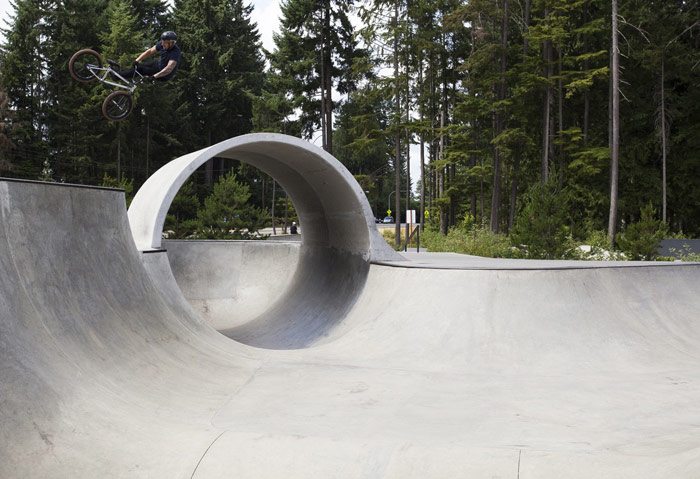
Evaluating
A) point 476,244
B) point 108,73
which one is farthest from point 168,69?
point 476,244

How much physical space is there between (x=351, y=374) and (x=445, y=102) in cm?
3103

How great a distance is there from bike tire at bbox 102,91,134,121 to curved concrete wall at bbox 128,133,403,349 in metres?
1.25

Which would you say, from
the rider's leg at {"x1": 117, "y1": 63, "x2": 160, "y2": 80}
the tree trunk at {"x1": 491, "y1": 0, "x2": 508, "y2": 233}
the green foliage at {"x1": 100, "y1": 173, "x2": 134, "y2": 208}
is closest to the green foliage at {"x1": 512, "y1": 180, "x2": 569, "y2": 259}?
the tree trunk at {"x1": 491, "y1": 0, "x2": 508, "y2": 233}

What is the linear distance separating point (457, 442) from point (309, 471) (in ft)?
4.59

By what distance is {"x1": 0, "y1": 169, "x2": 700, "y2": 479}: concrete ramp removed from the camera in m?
4.88

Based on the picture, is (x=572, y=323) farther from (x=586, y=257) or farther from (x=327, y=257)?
(x=586, y=257)

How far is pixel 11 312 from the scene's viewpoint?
17.6 ft

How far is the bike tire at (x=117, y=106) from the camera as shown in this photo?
1062cm

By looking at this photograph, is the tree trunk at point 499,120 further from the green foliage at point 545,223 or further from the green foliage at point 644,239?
the green foliage at point 545,223

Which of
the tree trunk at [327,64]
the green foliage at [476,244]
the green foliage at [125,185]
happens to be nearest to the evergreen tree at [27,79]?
the green foliage at [125,185]

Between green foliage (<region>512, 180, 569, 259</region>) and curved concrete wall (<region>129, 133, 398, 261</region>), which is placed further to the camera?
green foliage (<region>512, 180, 569, 259</region>)

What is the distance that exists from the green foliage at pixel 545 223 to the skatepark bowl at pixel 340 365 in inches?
241

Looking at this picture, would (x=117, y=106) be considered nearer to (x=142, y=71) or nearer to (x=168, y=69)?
(x=142, y=71)

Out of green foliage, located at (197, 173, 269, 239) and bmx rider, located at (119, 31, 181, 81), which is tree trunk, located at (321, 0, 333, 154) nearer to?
green foliage, located at (197, 173, 269, 239)
